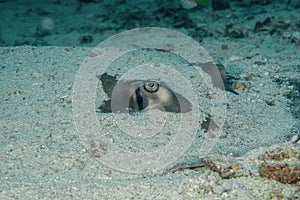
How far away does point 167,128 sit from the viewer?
3.49 m

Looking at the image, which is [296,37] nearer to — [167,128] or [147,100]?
[147,100]

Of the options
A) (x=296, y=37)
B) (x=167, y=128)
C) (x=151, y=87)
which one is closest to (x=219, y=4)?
(x=296, y=37)

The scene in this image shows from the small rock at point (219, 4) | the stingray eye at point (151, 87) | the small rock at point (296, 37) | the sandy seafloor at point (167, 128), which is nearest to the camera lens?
the sandy seafloor at point (167, 128)

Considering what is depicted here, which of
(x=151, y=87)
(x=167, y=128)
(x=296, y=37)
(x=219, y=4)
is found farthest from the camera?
(x=219, y=4)

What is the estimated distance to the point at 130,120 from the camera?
3.55m

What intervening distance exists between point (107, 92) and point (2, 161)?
4.16 ft

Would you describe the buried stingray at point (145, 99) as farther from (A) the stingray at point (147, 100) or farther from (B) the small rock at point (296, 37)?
(B) the small rock at point (296, 37)

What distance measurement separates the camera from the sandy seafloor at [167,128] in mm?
2770

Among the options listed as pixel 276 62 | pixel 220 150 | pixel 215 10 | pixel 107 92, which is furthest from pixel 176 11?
pixel 220 150

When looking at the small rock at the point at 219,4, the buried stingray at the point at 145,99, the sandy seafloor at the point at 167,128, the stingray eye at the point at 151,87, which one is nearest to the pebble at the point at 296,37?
the sandy seafloor at the point at 167,128

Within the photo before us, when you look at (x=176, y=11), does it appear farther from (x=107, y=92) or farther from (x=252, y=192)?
(x=252, y=192)

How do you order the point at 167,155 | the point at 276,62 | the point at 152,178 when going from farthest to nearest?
the point at 276,62 < the point at 167,155 < the point at 152,178

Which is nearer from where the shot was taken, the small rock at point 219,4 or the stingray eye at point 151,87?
the stingray eye at point 151,87

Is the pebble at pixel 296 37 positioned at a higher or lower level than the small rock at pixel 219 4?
lower
